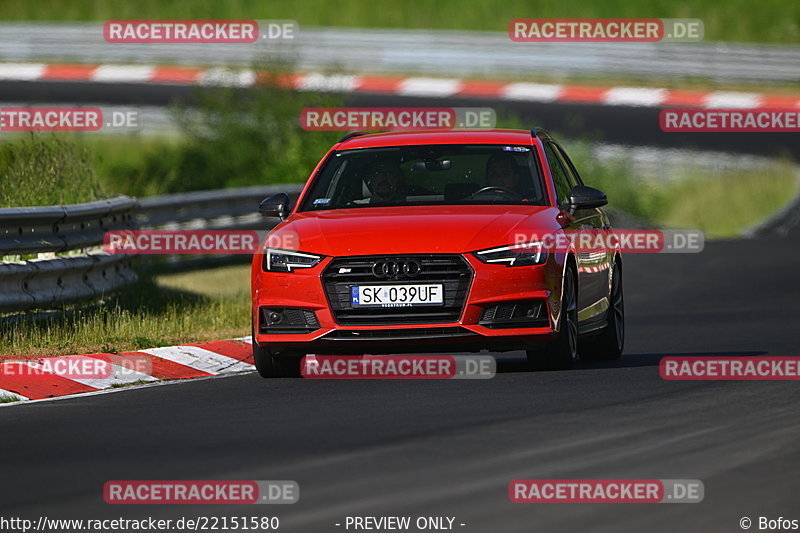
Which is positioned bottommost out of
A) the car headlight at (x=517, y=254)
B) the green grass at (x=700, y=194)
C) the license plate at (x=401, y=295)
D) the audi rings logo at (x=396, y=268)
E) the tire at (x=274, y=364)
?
the green grass at (x=700, y=194)

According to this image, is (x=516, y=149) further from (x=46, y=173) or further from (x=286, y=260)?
(x=46, y=173)

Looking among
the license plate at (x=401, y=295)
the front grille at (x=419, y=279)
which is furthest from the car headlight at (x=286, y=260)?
the license plate at (x=401, y=295)

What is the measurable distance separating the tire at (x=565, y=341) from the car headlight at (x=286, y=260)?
60.3 inches

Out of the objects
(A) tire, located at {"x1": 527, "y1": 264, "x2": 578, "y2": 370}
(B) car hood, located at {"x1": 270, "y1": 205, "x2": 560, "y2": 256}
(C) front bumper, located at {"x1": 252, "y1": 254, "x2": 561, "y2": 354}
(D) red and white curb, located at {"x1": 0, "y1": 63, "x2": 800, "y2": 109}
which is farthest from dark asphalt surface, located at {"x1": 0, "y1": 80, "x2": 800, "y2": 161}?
(C) front bumper, located at {"x1": 252, "y1": 254, "x2": 561, "y2": 354}

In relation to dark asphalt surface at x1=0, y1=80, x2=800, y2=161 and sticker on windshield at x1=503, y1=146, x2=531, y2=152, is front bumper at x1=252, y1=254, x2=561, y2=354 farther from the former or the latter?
dark asphalt surface at x1=0, y1=80, x2=800, y2=161

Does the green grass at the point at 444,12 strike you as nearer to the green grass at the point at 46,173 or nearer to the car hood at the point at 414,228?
the green grass at the point at 46,173

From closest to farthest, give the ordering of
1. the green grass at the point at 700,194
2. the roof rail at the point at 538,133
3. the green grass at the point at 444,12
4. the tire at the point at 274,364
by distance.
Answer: the tire at the point at 274,364 < the roof rail at the point at 538,133 < the green grass at the point at 700,194 < the green grass at the point at 444,12

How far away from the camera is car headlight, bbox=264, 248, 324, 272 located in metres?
11.3

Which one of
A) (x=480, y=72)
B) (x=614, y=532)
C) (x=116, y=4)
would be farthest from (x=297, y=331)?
(x=116, y=4)

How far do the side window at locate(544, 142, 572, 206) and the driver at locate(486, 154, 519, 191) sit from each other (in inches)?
11.5

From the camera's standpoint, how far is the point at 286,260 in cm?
1141

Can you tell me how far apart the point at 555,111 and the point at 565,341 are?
1071 inches

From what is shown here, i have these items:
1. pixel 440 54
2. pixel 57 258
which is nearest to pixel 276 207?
pixel 57 258

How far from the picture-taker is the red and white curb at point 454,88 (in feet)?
124
